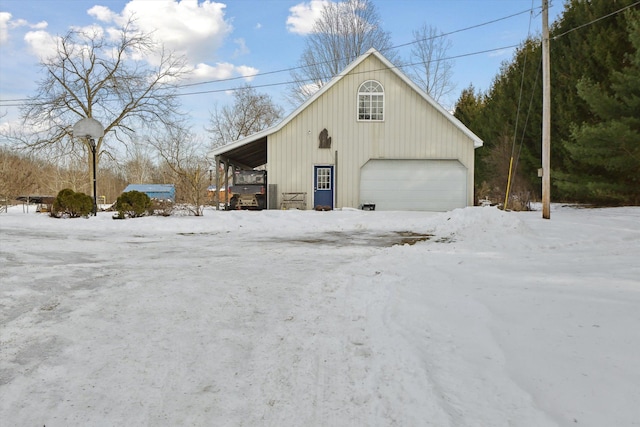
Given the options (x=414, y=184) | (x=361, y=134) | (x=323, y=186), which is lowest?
(x=323, y=186)

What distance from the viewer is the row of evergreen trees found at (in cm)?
1606

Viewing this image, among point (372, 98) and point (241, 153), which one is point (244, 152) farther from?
point (372, 98)

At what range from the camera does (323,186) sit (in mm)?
18219

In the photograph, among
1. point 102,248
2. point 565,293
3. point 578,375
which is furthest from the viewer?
point 102,248

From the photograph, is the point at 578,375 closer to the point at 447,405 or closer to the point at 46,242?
the point at 447,405

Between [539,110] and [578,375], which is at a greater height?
[539,110]

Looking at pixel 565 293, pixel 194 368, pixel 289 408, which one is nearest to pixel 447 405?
pixel 289 408

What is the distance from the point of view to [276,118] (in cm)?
4181

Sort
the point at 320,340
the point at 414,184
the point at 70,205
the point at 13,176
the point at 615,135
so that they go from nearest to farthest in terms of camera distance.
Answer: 1. the point at 320,340
2. the point at 70,205
3. the point at 615,135
4. the point at 414,184
5. the point at 13,176

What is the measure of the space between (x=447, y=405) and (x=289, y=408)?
908 millimetres

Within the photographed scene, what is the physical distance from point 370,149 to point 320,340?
606 inches

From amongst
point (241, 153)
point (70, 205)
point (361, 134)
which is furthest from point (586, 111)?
point (70, 205)

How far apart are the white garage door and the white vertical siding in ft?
1.13

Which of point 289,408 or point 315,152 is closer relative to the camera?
Answer: point 289,408
